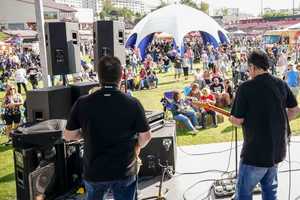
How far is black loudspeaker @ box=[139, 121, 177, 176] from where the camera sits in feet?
19.8

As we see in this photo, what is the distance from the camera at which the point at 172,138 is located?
6.05 meters

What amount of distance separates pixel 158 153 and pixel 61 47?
7.65 feet

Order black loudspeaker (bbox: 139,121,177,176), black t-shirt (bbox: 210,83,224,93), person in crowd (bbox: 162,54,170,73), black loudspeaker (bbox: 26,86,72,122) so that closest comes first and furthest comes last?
black loudspeaker (bbox: 26,86,72,122)
black loudspeaker (bbox: 139,121,177,176)
black t-shirt (bbox: 210,83,224,93)
person in crowd (bbox: 162,54,170,73)

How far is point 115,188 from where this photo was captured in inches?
136

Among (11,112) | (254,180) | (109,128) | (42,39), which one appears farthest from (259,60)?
(11,112)

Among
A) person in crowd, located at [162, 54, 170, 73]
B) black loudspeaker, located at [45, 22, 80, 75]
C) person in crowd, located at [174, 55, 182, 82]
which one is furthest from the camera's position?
person in crowd, located at [162, 54, 170, 73]

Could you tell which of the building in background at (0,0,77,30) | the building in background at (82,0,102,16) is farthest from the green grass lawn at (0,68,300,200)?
the building in background at (82,0,102,16)

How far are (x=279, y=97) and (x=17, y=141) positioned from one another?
287 centimetres

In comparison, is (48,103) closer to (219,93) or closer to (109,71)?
(109,71)

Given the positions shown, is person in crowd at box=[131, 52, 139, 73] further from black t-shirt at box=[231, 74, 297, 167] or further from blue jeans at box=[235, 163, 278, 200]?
black t-shirt at box=[231, 74, 297, 167]

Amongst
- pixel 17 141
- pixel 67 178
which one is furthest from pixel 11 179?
pixel 17 141

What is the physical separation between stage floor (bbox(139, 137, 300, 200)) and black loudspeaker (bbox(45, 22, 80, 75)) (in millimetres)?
2340

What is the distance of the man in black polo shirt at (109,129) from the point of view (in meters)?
3.32

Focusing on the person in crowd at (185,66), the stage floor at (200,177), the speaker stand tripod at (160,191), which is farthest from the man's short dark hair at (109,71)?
the person in crowd at (185,66)
